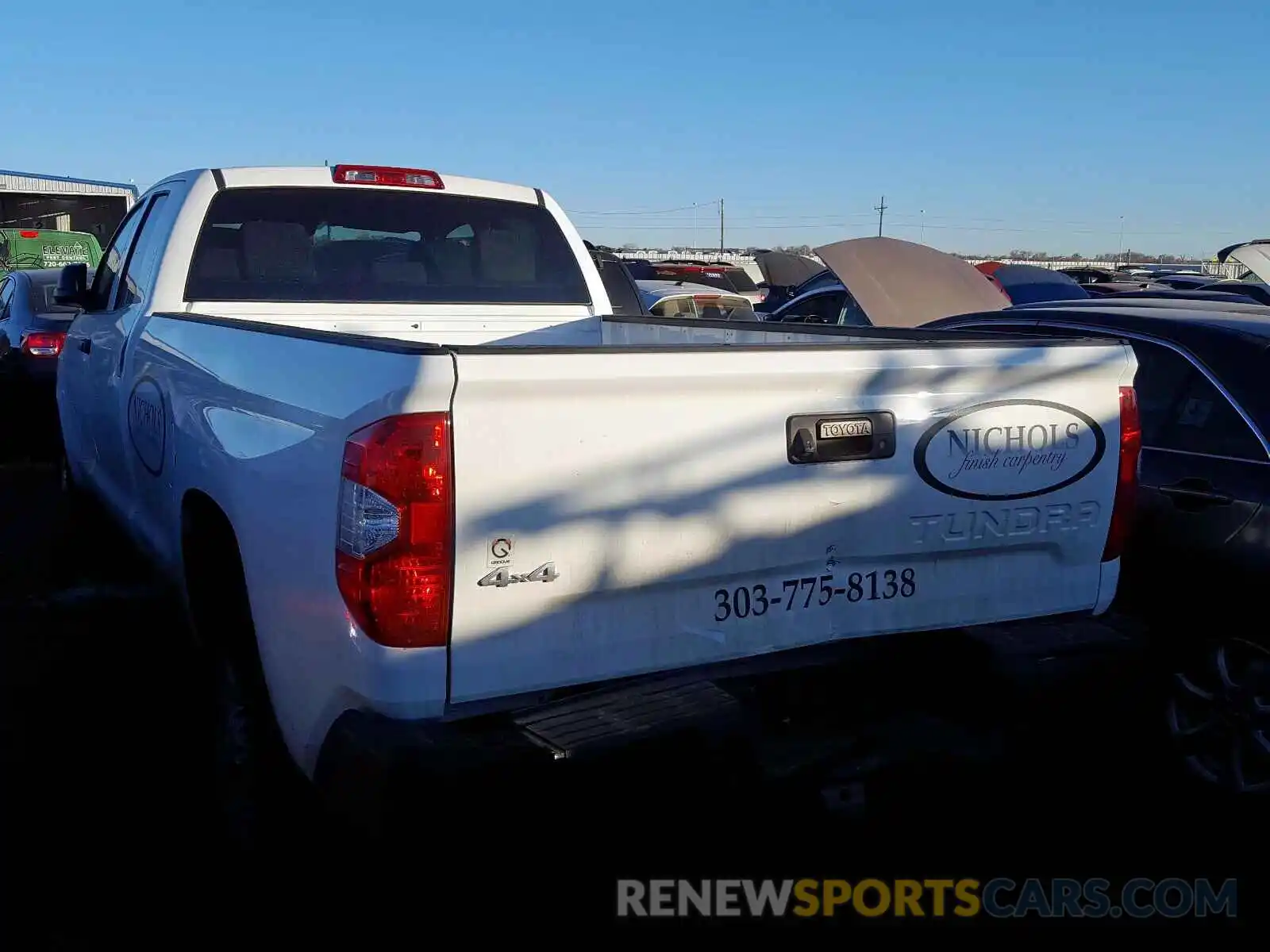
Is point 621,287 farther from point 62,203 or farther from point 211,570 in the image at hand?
point 62,203

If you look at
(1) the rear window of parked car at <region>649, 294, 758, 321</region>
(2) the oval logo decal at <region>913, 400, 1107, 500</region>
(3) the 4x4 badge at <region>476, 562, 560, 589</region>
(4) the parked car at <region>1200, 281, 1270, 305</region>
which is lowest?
(3) the 4x4 badge at <region>476, 562, 560, 589</region>

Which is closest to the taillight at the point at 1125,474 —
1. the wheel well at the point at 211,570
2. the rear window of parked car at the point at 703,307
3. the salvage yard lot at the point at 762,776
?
the salvage yard lot at the point at 762,776

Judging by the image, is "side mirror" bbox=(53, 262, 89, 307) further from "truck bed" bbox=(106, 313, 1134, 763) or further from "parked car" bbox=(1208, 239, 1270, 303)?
"parked car" bbox=(1208, 239, 1270, 303)

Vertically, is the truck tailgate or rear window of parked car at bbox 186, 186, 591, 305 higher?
rear window of parked car at bbox 186, 186, 591, 305

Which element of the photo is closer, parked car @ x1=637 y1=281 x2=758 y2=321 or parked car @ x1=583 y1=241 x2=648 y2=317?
parked car @ x1=583 y1=241 x2=648 y2=317

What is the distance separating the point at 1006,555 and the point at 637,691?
1.12 m

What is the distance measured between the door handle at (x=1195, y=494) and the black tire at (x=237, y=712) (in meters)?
3.07

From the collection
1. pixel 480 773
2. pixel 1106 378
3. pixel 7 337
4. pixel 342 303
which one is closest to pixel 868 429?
pixel 1106 378

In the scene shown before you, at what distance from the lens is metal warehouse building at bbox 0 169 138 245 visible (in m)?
39.9

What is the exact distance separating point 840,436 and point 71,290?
435 centimetres

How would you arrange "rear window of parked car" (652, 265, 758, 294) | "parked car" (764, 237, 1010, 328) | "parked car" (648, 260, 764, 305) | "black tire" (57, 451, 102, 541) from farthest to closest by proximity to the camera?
"rear window of parked car" (652, 265, 758, 294) → "parked car" (648, 260, 764, 305) → "parked car" (764, 237, 1010, 328) → "black tire" (57, 451, 102, 541)

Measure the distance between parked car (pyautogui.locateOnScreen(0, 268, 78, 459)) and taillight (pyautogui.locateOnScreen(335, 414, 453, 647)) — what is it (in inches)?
334

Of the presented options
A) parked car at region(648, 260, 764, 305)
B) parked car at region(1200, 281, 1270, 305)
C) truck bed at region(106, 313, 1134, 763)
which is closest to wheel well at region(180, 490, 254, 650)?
truck bed at region(106, 313, 1134, 763)

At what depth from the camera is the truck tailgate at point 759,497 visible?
2.39 meters
